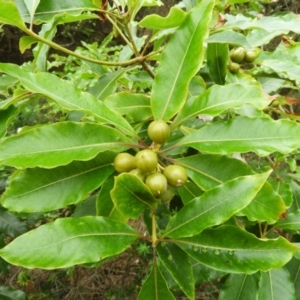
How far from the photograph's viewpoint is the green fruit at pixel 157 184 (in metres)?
0.73

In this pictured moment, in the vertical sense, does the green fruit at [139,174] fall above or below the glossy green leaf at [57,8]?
below

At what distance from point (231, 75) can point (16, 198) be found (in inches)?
23.8

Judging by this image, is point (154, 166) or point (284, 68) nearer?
point (154, 166)

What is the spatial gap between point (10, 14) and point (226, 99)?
44cm

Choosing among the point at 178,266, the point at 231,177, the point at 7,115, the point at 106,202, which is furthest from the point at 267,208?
the point at 7,115

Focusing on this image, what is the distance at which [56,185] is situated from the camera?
0.77 meters

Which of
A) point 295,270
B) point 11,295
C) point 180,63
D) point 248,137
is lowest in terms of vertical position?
point 11,295

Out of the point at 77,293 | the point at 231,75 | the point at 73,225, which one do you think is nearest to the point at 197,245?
the point at 73,225

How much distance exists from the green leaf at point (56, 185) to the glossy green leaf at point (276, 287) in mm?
505

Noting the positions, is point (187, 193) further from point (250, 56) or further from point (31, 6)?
point (31, 6)

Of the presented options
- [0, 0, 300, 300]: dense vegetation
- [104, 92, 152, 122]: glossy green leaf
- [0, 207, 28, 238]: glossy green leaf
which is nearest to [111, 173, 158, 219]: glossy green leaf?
[0, 0, 300, 300]: dense vegetation

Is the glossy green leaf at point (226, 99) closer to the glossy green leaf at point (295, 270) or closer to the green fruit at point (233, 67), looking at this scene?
the green fruit at point (233, 67)

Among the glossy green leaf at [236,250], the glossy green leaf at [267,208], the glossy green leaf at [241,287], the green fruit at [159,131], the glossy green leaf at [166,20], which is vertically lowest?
the glossy green leaf at [241,287]

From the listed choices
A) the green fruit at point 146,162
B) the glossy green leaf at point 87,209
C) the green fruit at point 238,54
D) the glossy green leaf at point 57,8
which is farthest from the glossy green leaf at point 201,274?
the glossy green leaf at point 57,8
